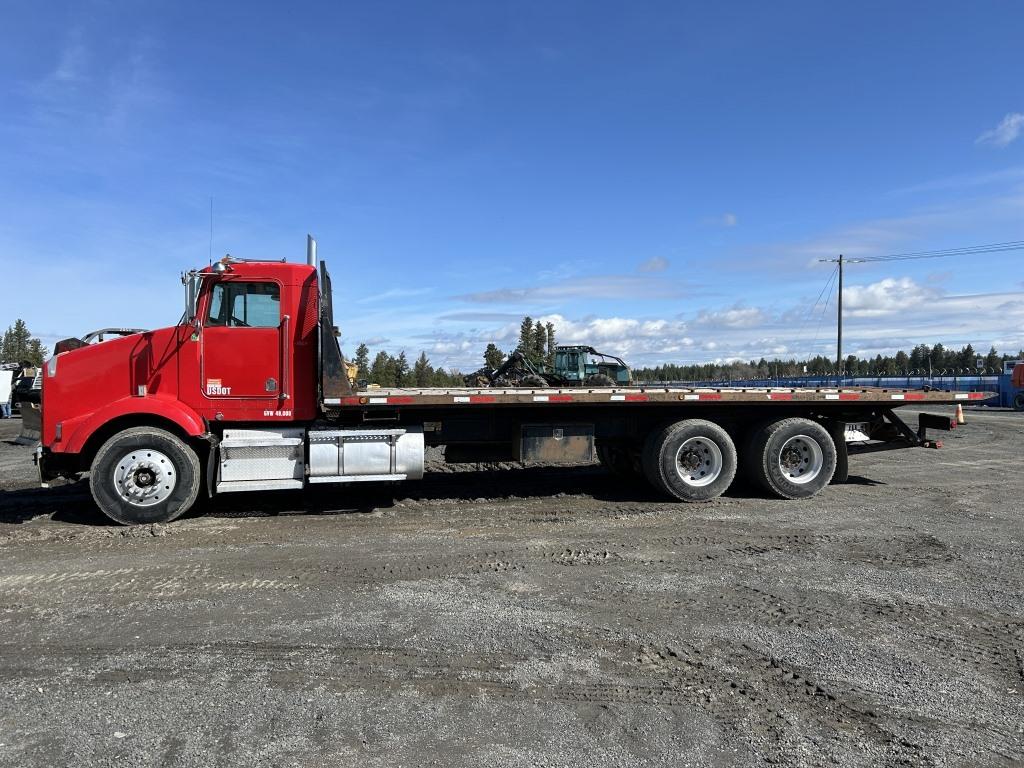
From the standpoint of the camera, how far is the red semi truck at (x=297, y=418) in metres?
7.22

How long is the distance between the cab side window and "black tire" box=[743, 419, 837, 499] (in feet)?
20.6

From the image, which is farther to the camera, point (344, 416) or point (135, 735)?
point (344, 416)

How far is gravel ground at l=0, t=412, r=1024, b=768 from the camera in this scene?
3.05 m

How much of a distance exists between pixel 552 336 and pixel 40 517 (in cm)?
5533

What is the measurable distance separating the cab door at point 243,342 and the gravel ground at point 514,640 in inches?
59.6

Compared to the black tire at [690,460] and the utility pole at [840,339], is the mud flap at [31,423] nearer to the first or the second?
the black tire at [690,460]

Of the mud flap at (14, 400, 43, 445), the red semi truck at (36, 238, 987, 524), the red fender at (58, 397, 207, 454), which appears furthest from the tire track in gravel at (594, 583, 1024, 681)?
the mud flap at (14, 400, 43, 445)

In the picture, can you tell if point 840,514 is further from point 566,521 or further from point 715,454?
point 566,521

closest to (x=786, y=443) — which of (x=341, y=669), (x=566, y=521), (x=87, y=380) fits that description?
(x=566, y=521)

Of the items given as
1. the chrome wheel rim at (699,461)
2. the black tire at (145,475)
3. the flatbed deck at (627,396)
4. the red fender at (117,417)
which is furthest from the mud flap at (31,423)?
the chrome wheel rim at (699,461)

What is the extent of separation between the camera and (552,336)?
203 feet

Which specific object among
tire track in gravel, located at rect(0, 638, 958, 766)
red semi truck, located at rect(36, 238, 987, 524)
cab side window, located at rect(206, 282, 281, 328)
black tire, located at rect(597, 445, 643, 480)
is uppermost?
cab side window, located at rect(206, 282, 281, 328)

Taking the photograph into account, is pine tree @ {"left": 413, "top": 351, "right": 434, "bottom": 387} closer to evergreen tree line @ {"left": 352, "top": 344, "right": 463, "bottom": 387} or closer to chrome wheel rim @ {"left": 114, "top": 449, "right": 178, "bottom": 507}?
evergreen tree line @ {"left": 352, "top": 344, "right": 463, "bottom": 387}

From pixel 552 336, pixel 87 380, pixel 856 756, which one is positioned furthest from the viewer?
pixel 552 336
